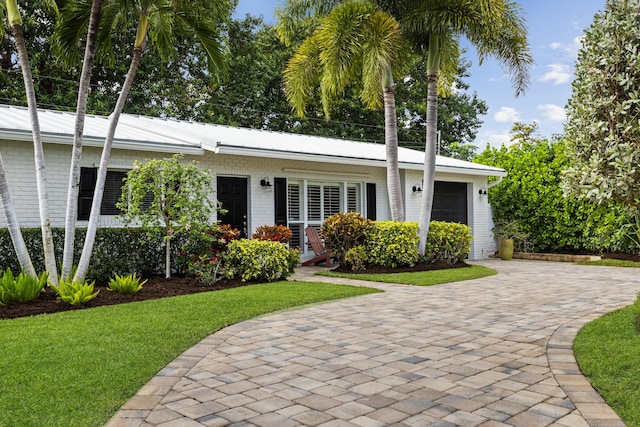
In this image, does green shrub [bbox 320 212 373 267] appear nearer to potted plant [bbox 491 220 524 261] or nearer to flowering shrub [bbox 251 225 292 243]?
flowering shrub [bbox 251 225 292 243]

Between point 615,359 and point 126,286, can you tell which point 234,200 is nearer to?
point 126,286

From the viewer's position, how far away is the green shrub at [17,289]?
704cm

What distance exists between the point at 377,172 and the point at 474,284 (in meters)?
6.03

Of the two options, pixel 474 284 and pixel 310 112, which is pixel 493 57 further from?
pixel 310 112

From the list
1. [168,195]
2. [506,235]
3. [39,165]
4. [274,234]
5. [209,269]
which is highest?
[39,165]

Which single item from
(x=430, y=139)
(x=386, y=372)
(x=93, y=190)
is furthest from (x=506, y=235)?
(x=386, y=372)

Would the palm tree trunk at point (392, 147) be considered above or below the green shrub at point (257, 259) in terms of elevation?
above

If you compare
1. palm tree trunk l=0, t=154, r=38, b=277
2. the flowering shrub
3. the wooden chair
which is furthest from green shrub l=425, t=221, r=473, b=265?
palm tree trunk l=0, t=154, r=38, b=277

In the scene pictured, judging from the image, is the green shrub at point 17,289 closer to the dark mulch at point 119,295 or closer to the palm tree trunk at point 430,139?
the dark mulch at point 119,295

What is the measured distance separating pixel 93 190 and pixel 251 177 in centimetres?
360

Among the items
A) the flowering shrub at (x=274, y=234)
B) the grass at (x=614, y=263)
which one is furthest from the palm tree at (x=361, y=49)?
the grass at (x=614, y=263)

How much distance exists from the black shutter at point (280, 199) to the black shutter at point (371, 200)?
280 cm

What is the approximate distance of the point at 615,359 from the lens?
4488mm

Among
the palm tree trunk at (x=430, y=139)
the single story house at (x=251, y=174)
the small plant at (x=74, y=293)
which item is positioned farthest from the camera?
the palm tree trunk at (x=430, y=139)
